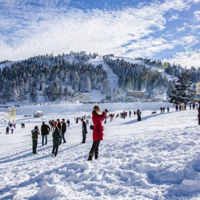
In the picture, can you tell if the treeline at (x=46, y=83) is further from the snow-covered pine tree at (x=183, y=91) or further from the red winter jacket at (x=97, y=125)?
the red winter jacket at (x=97, y=125)

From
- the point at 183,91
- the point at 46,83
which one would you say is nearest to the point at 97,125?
the point at 183,91

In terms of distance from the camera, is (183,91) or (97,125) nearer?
(97,125)

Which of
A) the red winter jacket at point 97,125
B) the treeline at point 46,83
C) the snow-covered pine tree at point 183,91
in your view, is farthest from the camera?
the treeline at point 46,83

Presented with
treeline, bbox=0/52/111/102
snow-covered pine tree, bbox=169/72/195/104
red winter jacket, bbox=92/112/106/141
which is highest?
treeline, bbox=0/52/111/102

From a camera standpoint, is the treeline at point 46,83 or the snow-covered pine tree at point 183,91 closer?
the snow-covered pine tree at point 183,91

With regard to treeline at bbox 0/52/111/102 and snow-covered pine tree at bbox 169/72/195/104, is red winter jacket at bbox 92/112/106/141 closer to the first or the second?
snow-covered pine tree at bbox 169/72/195/104

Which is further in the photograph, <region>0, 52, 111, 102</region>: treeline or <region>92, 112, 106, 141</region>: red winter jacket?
<region>0, 52, 111, 102</region>: treeline

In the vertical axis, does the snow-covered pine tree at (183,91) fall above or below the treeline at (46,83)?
below

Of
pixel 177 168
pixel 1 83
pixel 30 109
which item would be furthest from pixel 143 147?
pixel 1 83

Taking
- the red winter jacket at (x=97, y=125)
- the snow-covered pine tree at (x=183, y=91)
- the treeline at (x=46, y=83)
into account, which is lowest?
the red winter jacket at (x=97, y=125)

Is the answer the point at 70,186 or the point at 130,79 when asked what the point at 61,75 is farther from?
the point at 70,186

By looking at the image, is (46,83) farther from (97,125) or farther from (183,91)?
(97,125)

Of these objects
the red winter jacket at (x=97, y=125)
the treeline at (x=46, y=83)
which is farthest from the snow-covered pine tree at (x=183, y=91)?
the treeline at (x=46, y=83)

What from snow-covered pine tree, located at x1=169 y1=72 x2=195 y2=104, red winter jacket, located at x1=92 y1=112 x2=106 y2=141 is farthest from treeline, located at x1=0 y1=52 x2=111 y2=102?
red winter jacket, located at x1=92 y1=112 x2=106 y2=141
